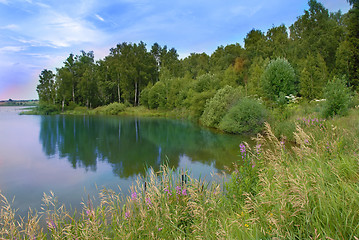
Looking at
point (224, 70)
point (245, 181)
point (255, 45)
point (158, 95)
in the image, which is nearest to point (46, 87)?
point (158, 95)

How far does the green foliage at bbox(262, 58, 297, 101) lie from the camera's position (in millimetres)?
22500

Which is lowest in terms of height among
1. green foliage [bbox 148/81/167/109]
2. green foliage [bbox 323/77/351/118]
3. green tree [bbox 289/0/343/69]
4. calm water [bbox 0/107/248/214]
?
calm water [bbox 0/107/248/214]

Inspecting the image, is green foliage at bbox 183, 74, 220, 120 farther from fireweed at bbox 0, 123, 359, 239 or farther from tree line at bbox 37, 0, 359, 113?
fireweed at bbox 0, 123, 359, 239

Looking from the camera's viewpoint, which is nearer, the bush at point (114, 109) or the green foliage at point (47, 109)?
the bush at point (114, 109)

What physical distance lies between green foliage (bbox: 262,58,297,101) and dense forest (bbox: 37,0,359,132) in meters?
0.09

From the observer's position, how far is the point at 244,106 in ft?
59.7

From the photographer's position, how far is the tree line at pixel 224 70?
26.0 metres

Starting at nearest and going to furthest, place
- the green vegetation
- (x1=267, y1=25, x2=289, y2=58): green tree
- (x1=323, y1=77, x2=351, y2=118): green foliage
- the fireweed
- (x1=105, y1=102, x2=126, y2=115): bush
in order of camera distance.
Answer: the fireweed
the green vegetation
(x1=323, y1=77, x2=351, y2=118): green foliage
(x1=267, y1=25, x2=289, y2=58): green tree
(x1=105, y1=102, x2=126, y2=115): bush

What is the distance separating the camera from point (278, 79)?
22688mm

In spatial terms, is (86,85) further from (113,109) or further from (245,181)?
(245,181)

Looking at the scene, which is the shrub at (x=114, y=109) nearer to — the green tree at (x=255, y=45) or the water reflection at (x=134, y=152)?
the green tree at (x=255, y=45)

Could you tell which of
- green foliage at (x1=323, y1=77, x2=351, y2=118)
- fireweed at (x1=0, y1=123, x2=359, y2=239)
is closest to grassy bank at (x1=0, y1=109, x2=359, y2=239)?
fireweed at (x1=0, y1=123, x2=359, y2=239)

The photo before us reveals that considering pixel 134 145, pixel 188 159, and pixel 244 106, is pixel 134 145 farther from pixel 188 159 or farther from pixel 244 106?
pixel 244 106

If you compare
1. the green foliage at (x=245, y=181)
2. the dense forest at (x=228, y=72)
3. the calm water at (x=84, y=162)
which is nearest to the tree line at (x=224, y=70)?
the dense forest at (x=228, y=72)
